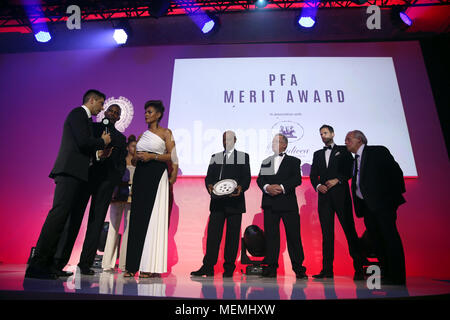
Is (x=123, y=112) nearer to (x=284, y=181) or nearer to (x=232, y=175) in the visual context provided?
(x=232, y=175)

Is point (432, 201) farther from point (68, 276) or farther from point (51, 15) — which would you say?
point (51, 15)

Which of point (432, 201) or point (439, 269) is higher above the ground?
point (432, 201)

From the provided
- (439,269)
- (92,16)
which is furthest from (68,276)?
(92,16)

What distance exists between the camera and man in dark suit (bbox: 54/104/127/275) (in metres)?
3.23

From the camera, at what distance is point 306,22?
598cm

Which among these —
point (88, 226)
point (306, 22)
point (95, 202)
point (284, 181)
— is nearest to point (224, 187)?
point (284, 181)

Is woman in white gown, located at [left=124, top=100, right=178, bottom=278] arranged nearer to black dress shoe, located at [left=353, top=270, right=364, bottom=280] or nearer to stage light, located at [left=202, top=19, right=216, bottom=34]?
black dress shoe, located at [left=353, top=270, right=364, bottom=280]

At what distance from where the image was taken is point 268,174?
429cm

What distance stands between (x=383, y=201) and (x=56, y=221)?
2972 millimetres

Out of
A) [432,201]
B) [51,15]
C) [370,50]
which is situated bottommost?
[432,201]

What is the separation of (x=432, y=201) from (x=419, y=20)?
3370 mm

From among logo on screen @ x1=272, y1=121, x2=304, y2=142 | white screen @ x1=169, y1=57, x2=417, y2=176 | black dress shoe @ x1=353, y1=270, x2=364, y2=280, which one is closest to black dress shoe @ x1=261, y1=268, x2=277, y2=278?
Result: black dress shoe @ x1=353, y1=270, x2=364, y2=280

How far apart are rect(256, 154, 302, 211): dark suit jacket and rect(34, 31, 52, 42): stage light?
190 inches

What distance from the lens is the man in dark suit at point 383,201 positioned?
3.14 m
